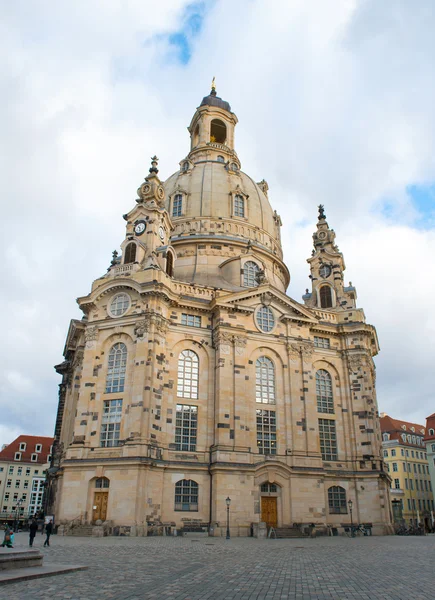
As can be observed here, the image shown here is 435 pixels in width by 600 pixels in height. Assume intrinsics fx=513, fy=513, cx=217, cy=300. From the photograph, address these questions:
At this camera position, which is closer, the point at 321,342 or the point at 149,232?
the point at 149,232

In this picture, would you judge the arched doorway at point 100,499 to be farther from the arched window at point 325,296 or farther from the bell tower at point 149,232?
the arched window at point 325,296

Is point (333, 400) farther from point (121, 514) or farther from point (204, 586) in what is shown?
point (204, 586)

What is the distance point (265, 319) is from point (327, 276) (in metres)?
13.5

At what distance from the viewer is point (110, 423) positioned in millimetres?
40938

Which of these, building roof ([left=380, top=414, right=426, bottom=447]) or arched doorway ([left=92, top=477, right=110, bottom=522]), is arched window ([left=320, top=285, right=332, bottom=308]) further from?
building roof ([left=380, top=414, right=426, bottom=447])

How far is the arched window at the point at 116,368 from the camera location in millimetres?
42156

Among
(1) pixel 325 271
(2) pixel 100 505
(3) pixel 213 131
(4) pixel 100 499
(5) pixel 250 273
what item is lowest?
(2) pixel 100 505

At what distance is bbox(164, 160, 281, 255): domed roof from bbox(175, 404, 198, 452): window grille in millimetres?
21789

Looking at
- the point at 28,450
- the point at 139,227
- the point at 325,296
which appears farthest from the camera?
the point at 28,450

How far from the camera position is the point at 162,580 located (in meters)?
14.3

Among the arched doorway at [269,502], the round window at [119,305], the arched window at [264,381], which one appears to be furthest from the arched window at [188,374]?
the arched doorway at [269,502]

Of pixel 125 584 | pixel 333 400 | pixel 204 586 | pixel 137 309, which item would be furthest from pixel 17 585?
pixel 333 400

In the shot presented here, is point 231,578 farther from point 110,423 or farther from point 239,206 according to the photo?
point 239,206

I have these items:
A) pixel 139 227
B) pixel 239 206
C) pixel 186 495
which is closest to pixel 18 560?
pixel 186 495
